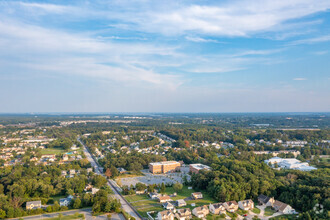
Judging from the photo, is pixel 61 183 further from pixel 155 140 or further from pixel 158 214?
pixel 155 140

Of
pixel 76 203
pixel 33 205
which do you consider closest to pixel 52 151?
pixel 33 205

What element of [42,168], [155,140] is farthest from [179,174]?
[155,140]

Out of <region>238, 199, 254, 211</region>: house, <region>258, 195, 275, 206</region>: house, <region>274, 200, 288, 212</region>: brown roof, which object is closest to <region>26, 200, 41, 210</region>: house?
<region>238, 199, 254, 211</region>: house

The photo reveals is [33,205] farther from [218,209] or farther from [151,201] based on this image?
[218,209]

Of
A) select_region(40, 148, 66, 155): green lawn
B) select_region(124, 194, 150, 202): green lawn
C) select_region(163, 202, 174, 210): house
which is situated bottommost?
select_region(124, 194, 150, 202): green lawn

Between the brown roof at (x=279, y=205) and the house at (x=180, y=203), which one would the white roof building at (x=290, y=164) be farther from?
the house at (x=180, y=203)

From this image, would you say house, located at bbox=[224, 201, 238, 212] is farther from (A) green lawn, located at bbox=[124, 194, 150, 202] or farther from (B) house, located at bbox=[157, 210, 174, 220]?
(A) green lawn, located at bbox=[124, 194, 150, 202]
